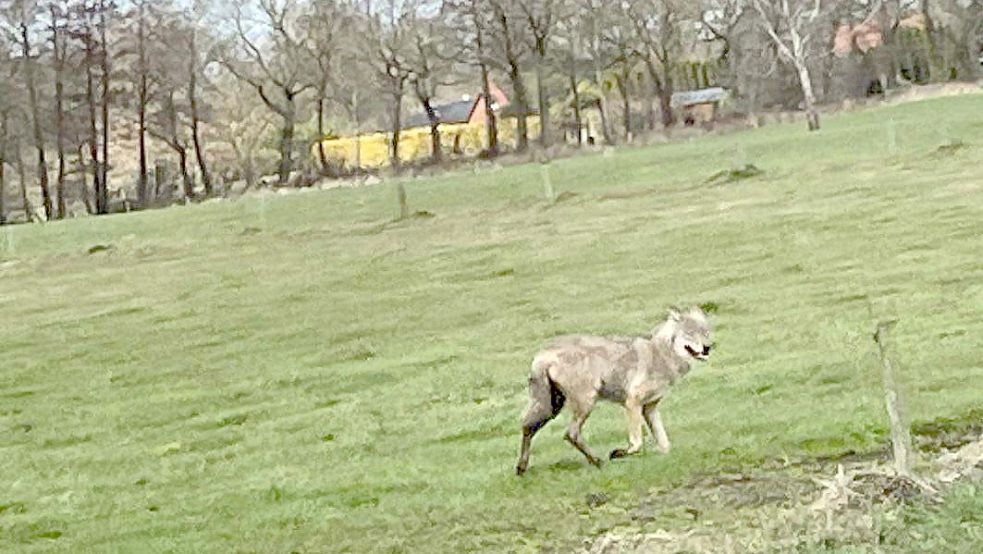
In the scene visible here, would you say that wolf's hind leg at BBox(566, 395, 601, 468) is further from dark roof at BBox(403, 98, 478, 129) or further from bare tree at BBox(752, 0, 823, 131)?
dark roof at BBox(403, 98, 478, 129)

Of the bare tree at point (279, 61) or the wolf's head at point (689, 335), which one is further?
the bare tree at point (279, 61)

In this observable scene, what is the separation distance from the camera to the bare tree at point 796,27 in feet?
127

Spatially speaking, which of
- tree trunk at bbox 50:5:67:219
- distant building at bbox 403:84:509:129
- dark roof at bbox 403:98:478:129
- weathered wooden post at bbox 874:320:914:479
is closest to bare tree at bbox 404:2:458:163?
distant building at bbox 403:84:509:129

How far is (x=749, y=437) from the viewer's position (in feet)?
29.4

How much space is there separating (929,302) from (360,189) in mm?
22357

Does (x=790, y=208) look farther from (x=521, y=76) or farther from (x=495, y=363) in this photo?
(x=521, y=76)

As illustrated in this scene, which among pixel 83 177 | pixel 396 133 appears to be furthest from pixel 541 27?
pixel 83 177

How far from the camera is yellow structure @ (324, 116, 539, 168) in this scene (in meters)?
49.9

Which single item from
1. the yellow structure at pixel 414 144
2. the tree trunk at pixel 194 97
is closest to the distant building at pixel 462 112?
the yellow structure at pixel 414 144

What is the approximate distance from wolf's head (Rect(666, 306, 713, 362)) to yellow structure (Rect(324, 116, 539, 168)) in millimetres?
40412

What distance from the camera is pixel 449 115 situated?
58094mm

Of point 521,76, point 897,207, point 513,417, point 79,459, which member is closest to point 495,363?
point 513,417

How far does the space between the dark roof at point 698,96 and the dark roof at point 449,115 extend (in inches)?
344

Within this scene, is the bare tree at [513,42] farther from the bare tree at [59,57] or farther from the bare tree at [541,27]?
the bare tree at [59,57]
